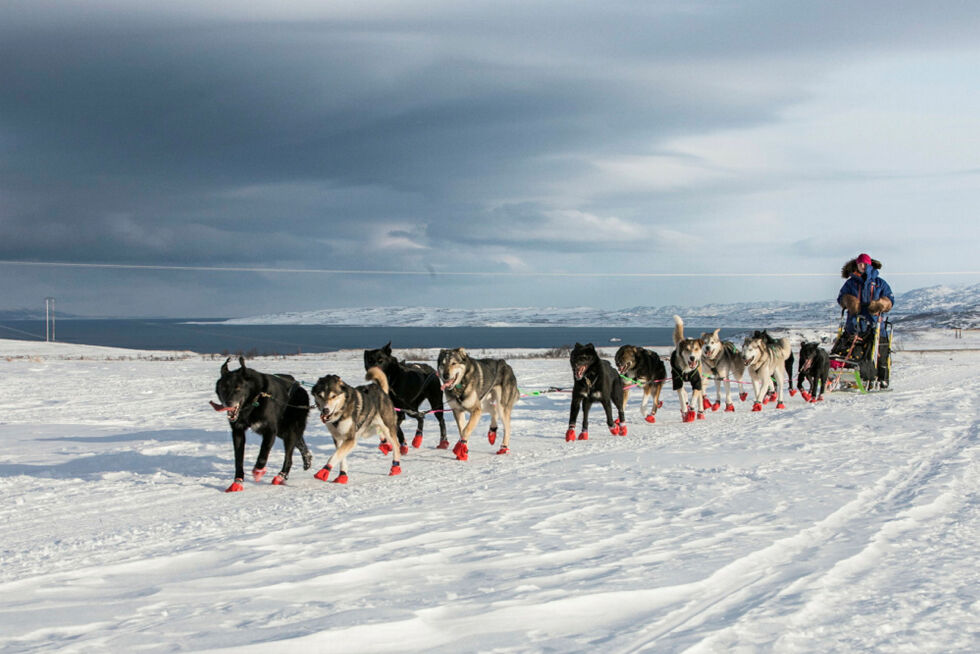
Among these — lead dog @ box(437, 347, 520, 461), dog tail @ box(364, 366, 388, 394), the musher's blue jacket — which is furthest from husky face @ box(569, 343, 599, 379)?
the musher's blue jacket

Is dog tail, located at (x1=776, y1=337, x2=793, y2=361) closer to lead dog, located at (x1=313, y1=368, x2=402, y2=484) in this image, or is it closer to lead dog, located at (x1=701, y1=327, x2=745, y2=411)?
lead dog, located at (x1=701, y1=327, x2=745, y2=411)

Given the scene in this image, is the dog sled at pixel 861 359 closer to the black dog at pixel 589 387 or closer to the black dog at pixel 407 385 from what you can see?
the black dog at pixel 589 387

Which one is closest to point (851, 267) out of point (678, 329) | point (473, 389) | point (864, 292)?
point (864, 292)

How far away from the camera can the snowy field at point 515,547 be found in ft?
8.87

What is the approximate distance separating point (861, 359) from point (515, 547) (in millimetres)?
10636

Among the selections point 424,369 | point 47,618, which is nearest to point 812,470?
point 424,369

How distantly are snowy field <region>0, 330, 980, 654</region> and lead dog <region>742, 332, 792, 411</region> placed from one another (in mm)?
2834

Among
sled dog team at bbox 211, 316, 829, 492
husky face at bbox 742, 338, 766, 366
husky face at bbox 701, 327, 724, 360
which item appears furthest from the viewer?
husky face at bbox 742, 338, 766, 366

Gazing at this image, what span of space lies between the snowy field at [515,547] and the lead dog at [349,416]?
24cm

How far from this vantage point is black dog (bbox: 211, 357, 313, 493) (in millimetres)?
6199

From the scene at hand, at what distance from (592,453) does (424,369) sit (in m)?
2.36

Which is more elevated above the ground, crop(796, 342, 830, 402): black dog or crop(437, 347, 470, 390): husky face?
crop(437, 347, 470, 390): husky face

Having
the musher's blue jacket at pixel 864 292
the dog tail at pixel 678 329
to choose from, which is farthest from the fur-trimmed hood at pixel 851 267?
the dog tail at pixel 678 329

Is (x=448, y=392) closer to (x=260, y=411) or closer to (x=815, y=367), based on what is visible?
(x=260, y=411)
